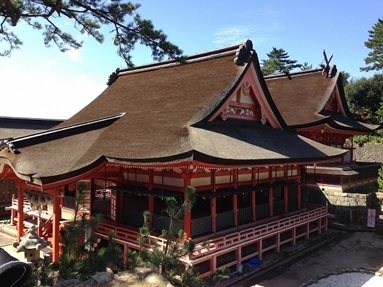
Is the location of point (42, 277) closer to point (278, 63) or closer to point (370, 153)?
point (370, 153)

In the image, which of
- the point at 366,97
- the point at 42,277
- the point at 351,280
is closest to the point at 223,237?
the point at 351,280

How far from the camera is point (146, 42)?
11.0m

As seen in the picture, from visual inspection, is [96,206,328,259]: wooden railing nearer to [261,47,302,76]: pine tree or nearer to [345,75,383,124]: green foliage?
[345,75,383,124]: green foliage

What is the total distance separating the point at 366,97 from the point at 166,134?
124ft

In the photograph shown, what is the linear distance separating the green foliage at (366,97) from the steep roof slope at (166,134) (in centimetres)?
2815

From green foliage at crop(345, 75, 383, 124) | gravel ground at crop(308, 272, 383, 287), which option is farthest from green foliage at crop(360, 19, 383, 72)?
gravel ground at crop(308, 272, 383, 287)

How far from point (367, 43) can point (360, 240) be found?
1496 inches

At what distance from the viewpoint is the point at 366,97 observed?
4128 centimetres

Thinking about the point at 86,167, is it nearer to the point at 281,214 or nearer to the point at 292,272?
the point at 292,272

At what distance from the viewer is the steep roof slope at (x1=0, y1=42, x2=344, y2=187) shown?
33.8 ft

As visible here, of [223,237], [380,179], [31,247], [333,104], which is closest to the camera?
[31,247]

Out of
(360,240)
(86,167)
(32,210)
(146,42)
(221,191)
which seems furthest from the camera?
(360,240)

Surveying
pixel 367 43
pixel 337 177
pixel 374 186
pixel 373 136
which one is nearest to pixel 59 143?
pixel 337 177

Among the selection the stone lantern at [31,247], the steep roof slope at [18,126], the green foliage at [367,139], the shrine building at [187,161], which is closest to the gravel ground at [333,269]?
the shrine building at [187,161]
